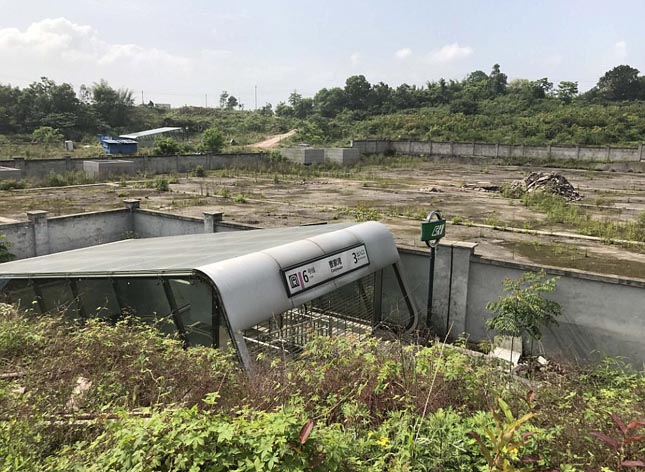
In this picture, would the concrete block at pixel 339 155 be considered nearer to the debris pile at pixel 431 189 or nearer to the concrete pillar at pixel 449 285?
the debris pile at pixel 431 189

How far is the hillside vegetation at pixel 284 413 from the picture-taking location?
11.0 ft

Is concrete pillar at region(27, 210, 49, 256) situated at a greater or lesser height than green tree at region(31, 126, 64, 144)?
lesser

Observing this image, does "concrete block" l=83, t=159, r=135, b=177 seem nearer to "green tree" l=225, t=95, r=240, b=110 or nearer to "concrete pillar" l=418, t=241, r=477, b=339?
"concrete pillar" l=418, t=241, r=477, b=339

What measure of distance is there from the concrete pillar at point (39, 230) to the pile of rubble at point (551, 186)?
2480 cm

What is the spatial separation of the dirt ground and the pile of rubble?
882 millimetres

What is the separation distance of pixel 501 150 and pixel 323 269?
2000 inches

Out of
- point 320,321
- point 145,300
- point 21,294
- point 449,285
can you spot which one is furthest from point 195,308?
point 449,285

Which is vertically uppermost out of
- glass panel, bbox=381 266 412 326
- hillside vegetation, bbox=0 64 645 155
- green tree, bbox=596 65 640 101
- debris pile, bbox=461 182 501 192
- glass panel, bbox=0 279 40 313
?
green tree, bbox=596 65 640 101

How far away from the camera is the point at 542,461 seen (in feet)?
11.4

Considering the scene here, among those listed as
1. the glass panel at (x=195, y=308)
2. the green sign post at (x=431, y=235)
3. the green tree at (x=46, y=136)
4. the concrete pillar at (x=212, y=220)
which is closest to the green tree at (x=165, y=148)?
the green tree at (x=46, y=136)

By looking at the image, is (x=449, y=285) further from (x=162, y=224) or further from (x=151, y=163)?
(x=151, y=163)

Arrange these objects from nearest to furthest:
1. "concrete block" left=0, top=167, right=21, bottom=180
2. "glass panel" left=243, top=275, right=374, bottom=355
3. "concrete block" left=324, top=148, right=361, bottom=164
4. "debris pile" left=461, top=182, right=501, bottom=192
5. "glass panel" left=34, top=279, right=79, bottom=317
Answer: "glass panel" left=243, top=275, right=374, bottom=355
"glass panel" left=34, top=279, right=79, bottom=317
"concrete block" left=0, top=167, right=21, bottom=180
"debris pile" left=461, top=182, right=501, bottom=192
"concrete block" left=324, top=148, right=361, bottom=164

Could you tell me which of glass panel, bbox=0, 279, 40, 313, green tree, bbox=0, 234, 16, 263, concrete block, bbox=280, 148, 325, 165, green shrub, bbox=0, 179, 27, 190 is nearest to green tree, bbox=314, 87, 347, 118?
concrete block, bbox=280, 148, 325, 165

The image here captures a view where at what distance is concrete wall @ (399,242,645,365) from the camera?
9953 millimetres
